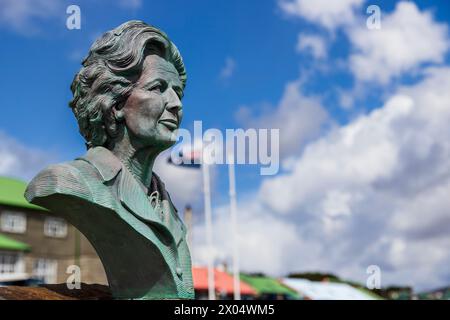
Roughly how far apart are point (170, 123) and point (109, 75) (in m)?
0.71

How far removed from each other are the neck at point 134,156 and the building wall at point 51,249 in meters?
28.8

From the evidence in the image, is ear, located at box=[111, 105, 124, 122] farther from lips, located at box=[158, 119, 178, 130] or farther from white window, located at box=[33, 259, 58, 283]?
white window, located at box=[33, 259, 58, 283]

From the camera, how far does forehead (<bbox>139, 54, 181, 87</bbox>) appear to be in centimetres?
584

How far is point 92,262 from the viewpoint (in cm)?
3572

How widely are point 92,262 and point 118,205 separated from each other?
3150 cm

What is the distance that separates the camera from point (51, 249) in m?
37.8

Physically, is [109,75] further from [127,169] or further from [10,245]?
[10,245]

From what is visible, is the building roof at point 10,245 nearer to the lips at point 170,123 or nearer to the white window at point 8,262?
the white window at point 8,262

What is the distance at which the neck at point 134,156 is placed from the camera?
5898 mm

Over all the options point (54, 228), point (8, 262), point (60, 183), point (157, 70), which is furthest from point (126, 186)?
point (54, 228)

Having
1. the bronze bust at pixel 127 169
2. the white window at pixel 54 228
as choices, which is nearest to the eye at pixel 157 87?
the bronze bust at pixel 127 169
